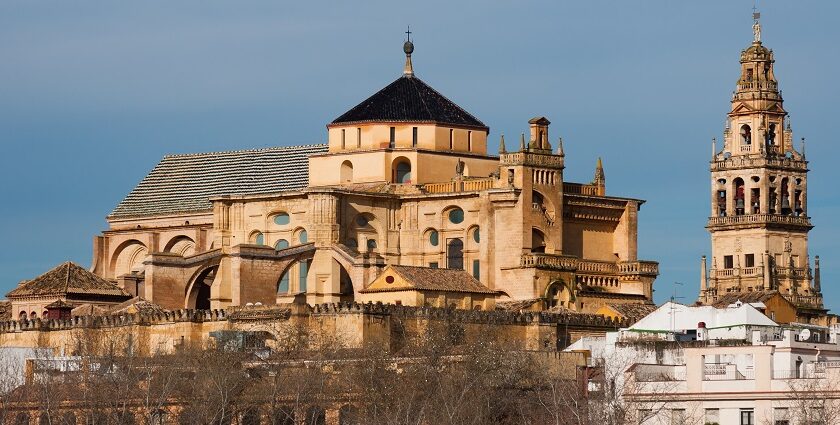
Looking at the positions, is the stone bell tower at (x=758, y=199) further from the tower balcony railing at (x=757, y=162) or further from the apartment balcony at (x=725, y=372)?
the apartment balcony at (x=725, y=372)

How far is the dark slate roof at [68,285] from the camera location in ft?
437

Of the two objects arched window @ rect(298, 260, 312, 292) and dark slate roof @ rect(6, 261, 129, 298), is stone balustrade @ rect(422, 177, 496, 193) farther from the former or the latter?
dark slate roof @ rect(6, 261, 129, 298)

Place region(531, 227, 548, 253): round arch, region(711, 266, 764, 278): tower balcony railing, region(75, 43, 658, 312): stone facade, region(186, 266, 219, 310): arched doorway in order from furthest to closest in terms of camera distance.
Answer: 1. region(711, 266, 764, 278): tower balcony railing
2. region(186, 266, 219, 310): arched doorway
3. region(531, 227, 548, 253): round arch
4. region(75, 43, 658, 312): stone facade

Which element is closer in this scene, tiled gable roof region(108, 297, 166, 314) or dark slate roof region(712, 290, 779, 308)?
tiled gable roof region(108, 297, 166, 314)

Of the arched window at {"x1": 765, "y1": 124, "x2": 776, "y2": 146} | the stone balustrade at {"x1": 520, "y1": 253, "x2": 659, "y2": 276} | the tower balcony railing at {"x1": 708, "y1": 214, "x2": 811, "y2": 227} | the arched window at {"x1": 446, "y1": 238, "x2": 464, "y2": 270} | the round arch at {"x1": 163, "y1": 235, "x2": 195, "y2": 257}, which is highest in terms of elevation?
the arched window at {"x1": 765, "y1": 124, "x2": 776, "y2": 146}

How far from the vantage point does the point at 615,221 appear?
429 ft

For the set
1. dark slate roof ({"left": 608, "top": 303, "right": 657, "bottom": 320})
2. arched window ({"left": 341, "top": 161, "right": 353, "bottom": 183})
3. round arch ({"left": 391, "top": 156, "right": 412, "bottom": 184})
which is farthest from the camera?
arched window ({"left": 341, "top": 161, "right": 353, "bottom": 183})

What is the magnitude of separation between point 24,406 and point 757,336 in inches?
901

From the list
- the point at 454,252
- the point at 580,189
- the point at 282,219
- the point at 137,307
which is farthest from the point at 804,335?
the point at 282,219

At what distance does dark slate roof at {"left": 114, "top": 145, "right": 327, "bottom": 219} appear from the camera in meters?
139

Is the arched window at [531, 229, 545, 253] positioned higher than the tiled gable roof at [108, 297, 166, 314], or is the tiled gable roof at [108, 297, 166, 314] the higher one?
the arched window at [531, 229, 545, 253]

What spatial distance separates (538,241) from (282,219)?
11.2 m

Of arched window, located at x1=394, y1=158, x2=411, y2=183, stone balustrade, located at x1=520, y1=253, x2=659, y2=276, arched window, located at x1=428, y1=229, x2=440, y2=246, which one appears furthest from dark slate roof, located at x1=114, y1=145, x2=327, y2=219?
stone balustrade, located at x1=520, y1=253, x2=659, y2=276

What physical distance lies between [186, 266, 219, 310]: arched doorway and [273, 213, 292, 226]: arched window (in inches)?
129
